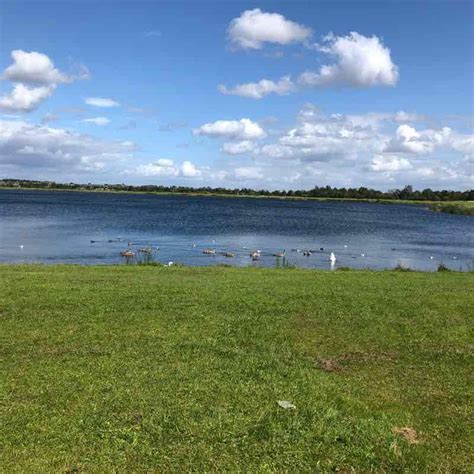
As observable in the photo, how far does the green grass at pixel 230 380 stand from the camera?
628 centimetres

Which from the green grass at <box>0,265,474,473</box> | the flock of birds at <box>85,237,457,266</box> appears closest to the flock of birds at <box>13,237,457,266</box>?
the flock of birds at <box>85,237,457,266</box>

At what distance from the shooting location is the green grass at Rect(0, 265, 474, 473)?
628 centimetres

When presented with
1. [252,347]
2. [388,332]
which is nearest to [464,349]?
[388,332]

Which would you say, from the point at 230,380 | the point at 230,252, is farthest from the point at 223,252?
the point at 230,380

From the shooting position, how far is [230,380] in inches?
327

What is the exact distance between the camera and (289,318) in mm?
12312

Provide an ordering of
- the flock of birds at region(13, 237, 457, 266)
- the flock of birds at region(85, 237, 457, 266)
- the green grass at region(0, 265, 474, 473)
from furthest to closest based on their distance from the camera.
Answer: the flock of birds at region(85, 237, 457, 266), the flock of birds at region(13, 237, 457, 266), the green grass at region(0, 265, 474, 473)

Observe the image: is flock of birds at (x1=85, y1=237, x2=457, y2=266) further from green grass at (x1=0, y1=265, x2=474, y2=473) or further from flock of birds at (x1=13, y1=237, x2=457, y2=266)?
green grass at (x1=0, y1=265, x2=474, y2=473)

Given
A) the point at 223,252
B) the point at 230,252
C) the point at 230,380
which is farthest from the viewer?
the point at 230,252

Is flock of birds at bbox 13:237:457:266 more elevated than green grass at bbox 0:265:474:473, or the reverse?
green grass at bbox 0:265:474:473

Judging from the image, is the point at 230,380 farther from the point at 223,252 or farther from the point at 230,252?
the point at 230,252

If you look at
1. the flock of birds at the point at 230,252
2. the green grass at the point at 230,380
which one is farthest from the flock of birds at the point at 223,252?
the green grass at the point at 230,380

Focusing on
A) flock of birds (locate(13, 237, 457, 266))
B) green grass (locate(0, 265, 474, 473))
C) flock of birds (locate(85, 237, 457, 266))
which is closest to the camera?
green grass (locate(0, 265, 474, 473))

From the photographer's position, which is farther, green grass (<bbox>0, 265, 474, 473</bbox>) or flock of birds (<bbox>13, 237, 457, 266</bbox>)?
flock of birds (<bbox>13, 237, 457, 266</bbox>)
